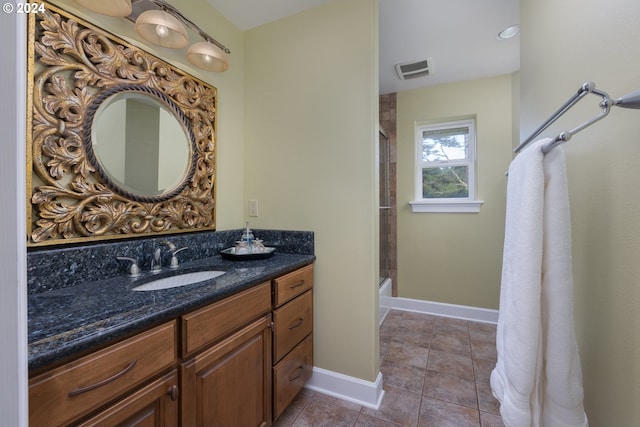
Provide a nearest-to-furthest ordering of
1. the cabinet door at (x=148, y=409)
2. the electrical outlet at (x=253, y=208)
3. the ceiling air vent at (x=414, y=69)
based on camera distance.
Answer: the cabinet door at (x=148, y=409)
the electrical outlet at (x=253, y=208)
the ceiling air vent at (x=414, y=69)

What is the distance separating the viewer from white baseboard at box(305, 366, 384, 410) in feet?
5.04

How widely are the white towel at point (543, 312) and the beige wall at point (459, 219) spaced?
2.18 meters

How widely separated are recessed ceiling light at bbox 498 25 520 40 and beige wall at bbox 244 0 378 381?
3.78 ft

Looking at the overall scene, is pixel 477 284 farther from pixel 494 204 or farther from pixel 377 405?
pixel 377 405

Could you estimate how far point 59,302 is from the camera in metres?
0.81

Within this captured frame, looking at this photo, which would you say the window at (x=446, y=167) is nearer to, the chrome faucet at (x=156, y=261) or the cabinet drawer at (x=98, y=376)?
the chrome faucet at (x=156, y=261)

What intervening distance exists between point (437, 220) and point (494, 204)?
0.56 meters

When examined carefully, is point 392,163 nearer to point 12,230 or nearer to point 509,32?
point 509,32

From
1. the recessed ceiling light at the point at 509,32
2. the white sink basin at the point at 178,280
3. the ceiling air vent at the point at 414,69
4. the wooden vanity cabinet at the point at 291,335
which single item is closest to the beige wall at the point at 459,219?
the ceiling air vent at the point at 414,69

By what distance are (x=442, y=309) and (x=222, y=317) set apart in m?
2.62

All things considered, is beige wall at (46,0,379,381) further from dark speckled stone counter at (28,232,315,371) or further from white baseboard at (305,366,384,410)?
dark speckled stone counter at (28,232,315,371)

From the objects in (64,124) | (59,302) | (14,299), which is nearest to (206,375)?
(59,302)

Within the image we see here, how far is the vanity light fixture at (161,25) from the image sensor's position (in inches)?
39.5

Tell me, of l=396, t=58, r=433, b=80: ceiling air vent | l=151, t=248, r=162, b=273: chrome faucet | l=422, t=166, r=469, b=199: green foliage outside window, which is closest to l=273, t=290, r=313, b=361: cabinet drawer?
l=151, t=248, r=162, b=273: chrome faucet
